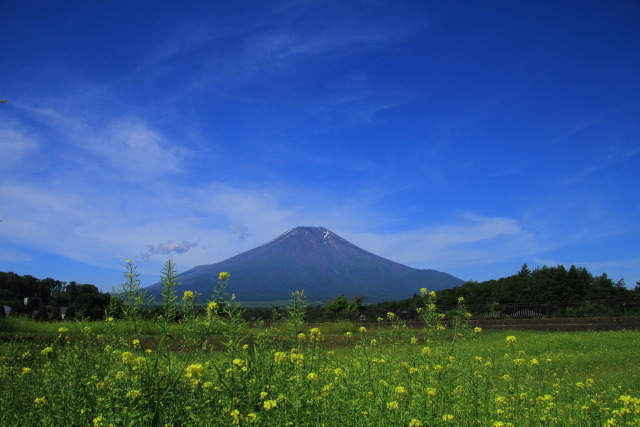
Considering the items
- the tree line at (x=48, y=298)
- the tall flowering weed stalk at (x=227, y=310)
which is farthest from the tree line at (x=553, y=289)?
the tall flowering weed stalk at (x=227, y=310)

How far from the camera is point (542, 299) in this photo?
25750 millimetres

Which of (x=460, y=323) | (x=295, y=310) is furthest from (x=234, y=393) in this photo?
(x=460, y=323)

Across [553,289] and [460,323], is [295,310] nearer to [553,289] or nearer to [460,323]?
[460,323]

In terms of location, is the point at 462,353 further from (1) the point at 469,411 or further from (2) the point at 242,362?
(2) the point at 242,362

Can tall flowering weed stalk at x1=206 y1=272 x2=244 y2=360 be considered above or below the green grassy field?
above

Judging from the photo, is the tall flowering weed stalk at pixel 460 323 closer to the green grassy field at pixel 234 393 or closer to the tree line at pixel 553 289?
the green grassy field at pixel 234 393

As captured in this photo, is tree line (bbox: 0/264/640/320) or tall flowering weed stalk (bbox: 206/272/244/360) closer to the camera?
tall flowering weed stalk (bbox: 206/272/244/360)

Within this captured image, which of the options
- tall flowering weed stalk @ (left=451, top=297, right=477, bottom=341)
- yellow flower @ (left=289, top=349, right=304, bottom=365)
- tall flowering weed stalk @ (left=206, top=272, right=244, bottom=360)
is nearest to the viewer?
tall flowering weed stalk @ (left=206, top=272, right=244, bottom=360)

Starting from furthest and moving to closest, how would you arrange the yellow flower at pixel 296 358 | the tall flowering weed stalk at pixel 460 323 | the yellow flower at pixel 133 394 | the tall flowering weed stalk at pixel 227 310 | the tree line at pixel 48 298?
the tree line at pixel 48 298 → the tall flowering weed stalk at pixel 460 323 → the yellow flower at pixel 296 358 → the yellow flower at pixel 133 394 → the tall flowering weed stalk at pixel 227 310

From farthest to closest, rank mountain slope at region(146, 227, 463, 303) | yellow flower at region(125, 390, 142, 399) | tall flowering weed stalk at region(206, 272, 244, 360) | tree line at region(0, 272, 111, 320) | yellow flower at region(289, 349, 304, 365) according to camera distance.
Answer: mountain slope at region(146, 227, 463, 303) < tree line at region(0, 272, 111, 320) < yellow flower at region(289, 349, 304, 365) < yellow flower at region(125, 390, 142, 399) < tall flowering weed stalk at region(206, 272, 244, 360)

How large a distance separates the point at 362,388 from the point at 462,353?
8.39 ft

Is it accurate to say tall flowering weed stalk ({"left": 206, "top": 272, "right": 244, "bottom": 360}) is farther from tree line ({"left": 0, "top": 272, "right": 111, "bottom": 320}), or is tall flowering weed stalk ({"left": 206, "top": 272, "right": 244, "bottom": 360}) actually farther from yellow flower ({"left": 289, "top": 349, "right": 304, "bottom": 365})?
tree line ({"left": 0, "top": 272, "right": 111, "bottom": 320})

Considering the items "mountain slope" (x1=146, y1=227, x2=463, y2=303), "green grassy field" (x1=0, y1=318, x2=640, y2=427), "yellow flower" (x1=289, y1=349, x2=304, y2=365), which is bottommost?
"green grassy field" (x1=0, y1=318, x2=640, y2=427)

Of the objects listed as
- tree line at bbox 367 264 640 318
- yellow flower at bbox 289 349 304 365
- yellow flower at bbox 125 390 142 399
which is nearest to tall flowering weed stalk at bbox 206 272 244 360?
yellow flower at bbox 289 349 304 365
